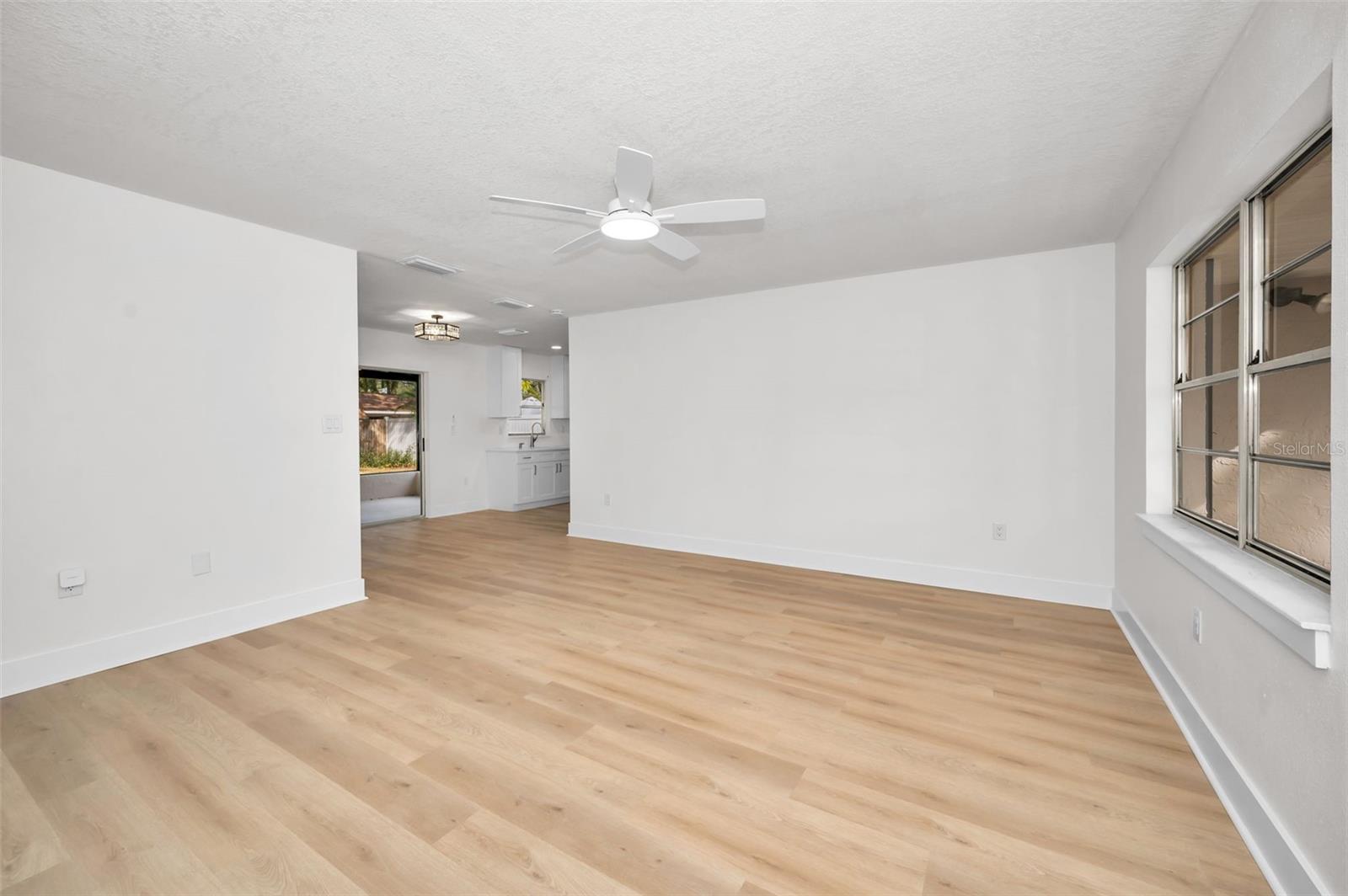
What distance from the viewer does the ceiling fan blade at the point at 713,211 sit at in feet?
8.13

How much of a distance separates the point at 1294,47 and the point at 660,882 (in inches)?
113

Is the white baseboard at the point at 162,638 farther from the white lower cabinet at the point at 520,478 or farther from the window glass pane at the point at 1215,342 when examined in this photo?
the window glass pane at the point at 1215,342

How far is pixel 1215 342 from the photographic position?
8.20 ft

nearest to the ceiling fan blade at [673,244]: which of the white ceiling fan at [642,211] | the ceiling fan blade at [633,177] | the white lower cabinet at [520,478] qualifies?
the white ceiling fan at [642,211]

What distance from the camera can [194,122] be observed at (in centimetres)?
234

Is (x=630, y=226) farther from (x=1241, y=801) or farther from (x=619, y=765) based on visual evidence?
(x=1241, y=801)

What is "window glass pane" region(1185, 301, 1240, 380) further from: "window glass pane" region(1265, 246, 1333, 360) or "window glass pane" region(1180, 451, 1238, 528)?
"window glass pane" region(1180, 451, 1238, 528)

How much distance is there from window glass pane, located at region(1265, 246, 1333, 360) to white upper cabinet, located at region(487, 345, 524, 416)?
8013 mm

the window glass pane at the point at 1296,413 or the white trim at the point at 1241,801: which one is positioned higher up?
the window glass pane at the point at 1296,413

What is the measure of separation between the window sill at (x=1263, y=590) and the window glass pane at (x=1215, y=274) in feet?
3.44

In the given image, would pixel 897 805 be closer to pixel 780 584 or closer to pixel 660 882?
pixel 660 882

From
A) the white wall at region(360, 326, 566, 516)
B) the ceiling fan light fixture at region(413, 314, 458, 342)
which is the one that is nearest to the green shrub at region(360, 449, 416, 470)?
the white wall at region(360, 326, 566, 516)

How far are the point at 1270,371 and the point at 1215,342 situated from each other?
77 centimetres

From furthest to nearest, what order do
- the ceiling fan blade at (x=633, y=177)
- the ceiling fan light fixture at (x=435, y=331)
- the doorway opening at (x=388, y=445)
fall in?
the doorway opening at (x=388, y=445) < the ceiling fan light fixture at (x=435, y=331) < the ceiling fan blade at (x=633, y=177)
